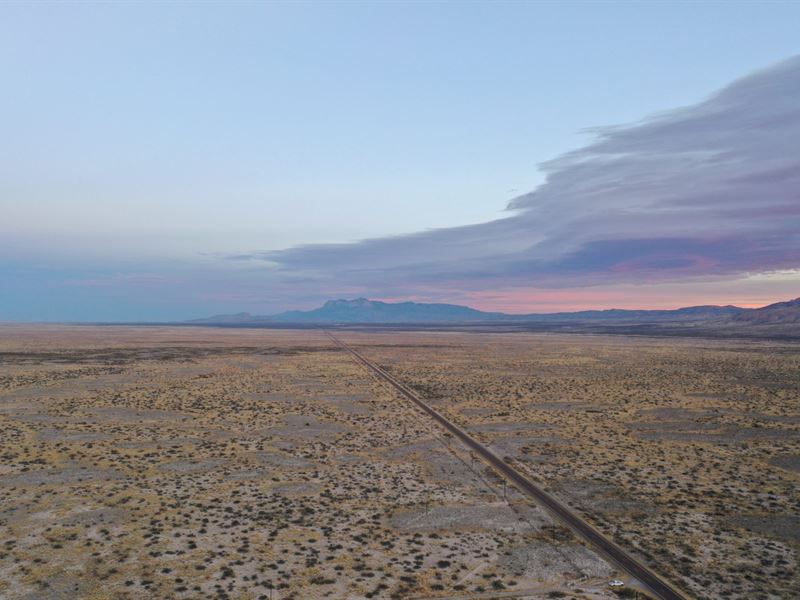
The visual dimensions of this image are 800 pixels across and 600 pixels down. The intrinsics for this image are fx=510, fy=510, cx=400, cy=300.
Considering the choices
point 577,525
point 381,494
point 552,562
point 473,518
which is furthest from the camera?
point 381,494

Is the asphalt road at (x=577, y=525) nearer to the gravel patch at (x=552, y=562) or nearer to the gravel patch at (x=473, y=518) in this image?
the gravel patch at (x=552, y=562)

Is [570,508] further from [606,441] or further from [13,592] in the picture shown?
[13,592]

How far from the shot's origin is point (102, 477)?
19.2m

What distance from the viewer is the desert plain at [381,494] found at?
12.0m

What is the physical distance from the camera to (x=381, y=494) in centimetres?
1786

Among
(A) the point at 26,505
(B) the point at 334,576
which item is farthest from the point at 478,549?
(A) the point at 26,505

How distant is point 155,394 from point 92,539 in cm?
2690

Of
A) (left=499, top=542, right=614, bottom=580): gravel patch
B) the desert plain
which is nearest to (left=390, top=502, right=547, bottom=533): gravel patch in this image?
the desert plain

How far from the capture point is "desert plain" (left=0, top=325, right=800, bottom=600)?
12039 mm

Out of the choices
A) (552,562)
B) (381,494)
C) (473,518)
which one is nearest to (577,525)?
(552,562)

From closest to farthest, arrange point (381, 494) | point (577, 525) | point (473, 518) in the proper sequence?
point (577, 525), point (473, 518), point (381, 494)

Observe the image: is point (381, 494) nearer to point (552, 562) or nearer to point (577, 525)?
point (577, 525)

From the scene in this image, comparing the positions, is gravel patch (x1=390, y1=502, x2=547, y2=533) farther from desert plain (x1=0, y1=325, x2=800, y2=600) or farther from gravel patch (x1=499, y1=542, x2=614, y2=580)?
gravel patch (x1=499, y1=542, x2=614, y2=580)

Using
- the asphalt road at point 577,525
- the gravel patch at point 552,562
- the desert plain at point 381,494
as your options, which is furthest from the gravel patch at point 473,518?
the gravel patch at point 552,562
